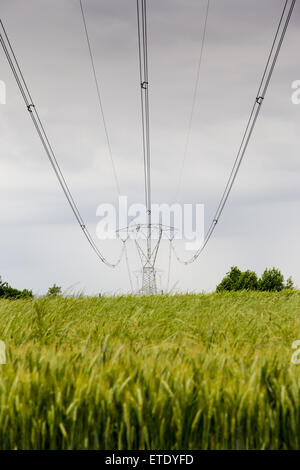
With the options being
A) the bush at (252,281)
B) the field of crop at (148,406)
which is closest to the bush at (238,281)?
the bush at (252,281)

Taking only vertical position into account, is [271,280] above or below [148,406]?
above

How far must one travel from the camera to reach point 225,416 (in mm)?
2855

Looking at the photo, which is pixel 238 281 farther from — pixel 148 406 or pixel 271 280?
pixel 148 406

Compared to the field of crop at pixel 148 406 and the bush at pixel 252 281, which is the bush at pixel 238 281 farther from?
the field of crop at pixel 148 406

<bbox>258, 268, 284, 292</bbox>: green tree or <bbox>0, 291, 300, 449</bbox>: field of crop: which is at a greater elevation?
<bbox>258, 268, 284, 292</bbox>: green tree

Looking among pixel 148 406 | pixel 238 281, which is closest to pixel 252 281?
pixel 238 281

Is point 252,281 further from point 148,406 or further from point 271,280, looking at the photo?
point 148,406

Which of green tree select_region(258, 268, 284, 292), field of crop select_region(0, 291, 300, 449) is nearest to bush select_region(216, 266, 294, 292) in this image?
green tree select_region(258, 268, 284, 292)

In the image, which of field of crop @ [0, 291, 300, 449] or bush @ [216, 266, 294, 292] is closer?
field of crop @ [0, 291, 300, 449]

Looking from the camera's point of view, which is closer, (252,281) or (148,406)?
(148,406)

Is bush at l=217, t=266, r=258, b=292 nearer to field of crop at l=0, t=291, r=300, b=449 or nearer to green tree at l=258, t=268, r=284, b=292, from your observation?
green tree at l=258, t=268, r=284, b=292
